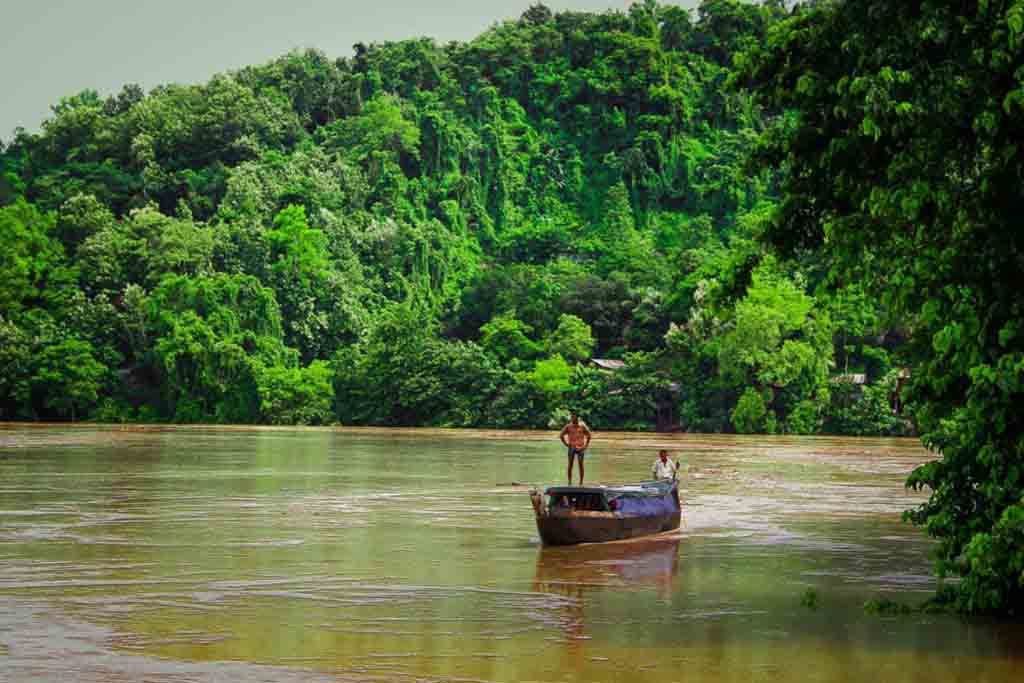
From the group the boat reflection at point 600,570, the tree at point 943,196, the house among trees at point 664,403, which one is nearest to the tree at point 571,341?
the house among trees at point 664,403

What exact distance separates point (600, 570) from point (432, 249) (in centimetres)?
7562

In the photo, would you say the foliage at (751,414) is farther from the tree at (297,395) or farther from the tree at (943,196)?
the tree at (943,196)

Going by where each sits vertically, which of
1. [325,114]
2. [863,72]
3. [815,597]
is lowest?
[815,597]

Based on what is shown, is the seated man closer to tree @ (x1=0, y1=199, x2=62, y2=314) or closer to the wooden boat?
the wooden boat

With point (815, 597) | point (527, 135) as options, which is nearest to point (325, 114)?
point (527, 135)

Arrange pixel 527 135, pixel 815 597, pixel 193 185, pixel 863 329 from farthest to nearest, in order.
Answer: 1. pixel 527 135
2. pixel 193 185
3. pixel 863 329
4. pixel 815 597

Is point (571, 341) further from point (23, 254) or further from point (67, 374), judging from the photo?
point (23, 254)

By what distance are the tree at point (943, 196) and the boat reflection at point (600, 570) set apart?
12.2 ft

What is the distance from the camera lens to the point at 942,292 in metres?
13.5

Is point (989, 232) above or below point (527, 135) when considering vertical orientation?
below

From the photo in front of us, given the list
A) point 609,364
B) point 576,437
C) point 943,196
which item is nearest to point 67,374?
point 609,364

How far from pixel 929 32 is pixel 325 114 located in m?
105

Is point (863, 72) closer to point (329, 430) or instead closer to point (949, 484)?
point (949, 484)

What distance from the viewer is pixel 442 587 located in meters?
17.5
